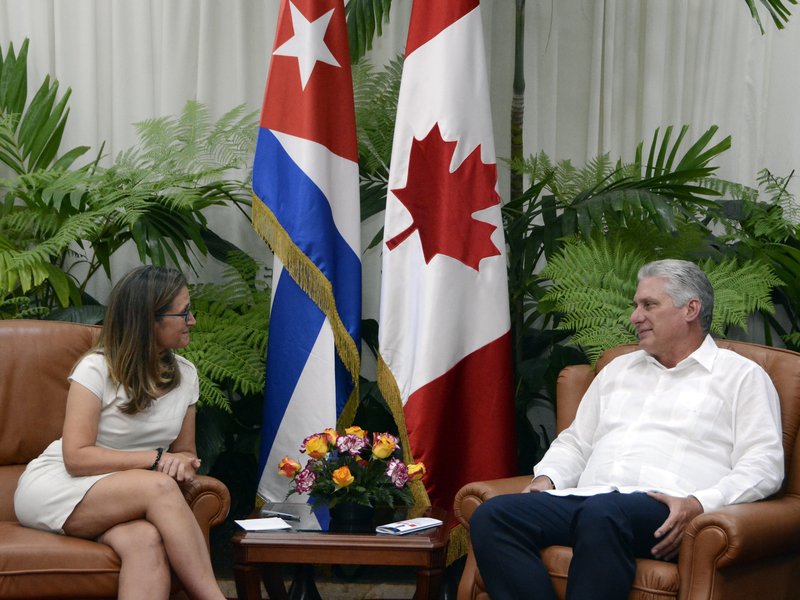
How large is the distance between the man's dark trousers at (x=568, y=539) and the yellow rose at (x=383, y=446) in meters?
0.32

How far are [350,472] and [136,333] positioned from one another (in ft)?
2.27

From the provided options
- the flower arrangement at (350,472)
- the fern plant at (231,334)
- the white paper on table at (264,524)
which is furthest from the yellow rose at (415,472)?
the fern plant at (231,334)

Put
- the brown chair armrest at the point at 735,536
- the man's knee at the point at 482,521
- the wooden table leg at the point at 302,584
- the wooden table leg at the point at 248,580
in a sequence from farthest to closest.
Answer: the wooden table leg at the point at 302,584, the wooden table leg at the point at 248,580, the man's knee at the point at 482,521, the brown chair armrest at the point at 735,536

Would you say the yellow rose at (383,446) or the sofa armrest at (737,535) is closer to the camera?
the sofa armrest at (737,535)

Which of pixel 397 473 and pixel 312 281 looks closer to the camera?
pixel 397 473

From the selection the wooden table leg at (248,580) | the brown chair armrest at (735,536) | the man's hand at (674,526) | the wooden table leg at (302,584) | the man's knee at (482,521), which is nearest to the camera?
the brown chair armrest at (735,536)

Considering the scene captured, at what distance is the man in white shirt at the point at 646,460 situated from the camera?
2.41m

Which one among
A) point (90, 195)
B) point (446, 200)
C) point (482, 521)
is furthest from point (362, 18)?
point (482, 521)

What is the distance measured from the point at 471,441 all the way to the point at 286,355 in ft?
2.25

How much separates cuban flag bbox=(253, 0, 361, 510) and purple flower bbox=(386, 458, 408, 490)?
592mm

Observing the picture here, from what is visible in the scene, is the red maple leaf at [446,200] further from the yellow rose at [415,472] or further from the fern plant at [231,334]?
the yellow rose at [415,472]

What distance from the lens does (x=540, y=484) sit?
2.72 meters

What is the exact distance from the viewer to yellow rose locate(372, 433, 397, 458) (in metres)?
2.74

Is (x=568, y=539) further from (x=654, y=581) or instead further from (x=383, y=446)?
(x=383, y=446)
